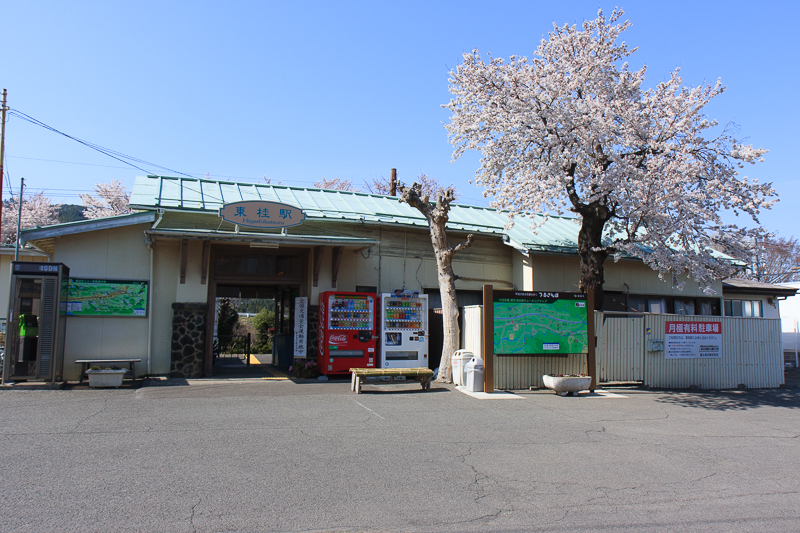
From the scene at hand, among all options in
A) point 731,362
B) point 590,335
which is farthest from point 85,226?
point 731,362

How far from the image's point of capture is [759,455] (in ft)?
25.0

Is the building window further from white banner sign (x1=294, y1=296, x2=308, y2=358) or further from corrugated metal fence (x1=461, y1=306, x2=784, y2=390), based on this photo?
white banner sign (x1=294, y1=296, x2=308, y2=358)

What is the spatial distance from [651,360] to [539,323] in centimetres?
359

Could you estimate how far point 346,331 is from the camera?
14500 millimetres

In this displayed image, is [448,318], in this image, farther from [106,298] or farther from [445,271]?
[106,298]

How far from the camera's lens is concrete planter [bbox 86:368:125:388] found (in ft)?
39.3

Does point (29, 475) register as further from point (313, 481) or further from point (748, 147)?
point (748, 147)

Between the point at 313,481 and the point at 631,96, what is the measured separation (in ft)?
43.3

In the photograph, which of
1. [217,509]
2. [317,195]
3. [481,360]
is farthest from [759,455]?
[317,195]

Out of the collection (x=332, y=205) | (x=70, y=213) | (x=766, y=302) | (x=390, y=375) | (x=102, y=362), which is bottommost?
(x=390, y=375)

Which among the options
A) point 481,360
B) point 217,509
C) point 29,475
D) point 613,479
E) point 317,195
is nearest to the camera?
point 217,509

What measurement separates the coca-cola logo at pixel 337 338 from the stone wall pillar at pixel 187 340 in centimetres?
324

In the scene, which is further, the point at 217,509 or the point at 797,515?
the point at 797,515

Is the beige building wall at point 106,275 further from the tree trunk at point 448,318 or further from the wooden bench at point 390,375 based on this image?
the tree trunk at point 448,318
